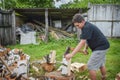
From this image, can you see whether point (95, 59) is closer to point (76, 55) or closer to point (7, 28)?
point (76, 55)

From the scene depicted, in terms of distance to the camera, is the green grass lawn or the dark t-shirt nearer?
the dark t-shirt

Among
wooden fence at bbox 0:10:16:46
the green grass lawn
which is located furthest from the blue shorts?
wooden fence at bbox 0:10:16:46

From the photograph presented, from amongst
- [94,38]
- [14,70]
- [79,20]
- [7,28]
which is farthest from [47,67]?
[7,28]

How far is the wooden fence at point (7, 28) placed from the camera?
1303 centimetres

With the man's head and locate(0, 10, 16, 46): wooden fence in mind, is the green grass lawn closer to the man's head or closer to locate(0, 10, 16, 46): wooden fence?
locate(0, 10, 16, 46): wooden fence

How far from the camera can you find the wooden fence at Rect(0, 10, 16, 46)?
13.0 meters

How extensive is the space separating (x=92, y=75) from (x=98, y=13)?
37.1 feet

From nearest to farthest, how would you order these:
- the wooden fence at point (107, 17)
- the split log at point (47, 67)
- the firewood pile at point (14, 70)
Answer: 1. the firewood pile at point (14, 70)
2. the split log at point (47, 67)
3. the wooden fence at point (107, 17)

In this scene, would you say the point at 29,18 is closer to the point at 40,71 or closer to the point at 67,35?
the point at 67,35

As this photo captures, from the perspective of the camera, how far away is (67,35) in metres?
15.5

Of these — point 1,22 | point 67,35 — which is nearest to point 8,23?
point 1,22

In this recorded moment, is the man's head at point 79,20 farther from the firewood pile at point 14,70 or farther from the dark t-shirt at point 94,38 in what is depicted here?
the firewood pile at point 14,70

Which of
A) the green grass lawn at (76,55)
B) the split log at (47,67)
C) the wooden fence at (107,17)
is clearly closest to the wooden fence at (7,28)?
the green grass lawn at (76,55)

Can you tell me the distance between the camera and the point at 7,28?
13.3 meters
